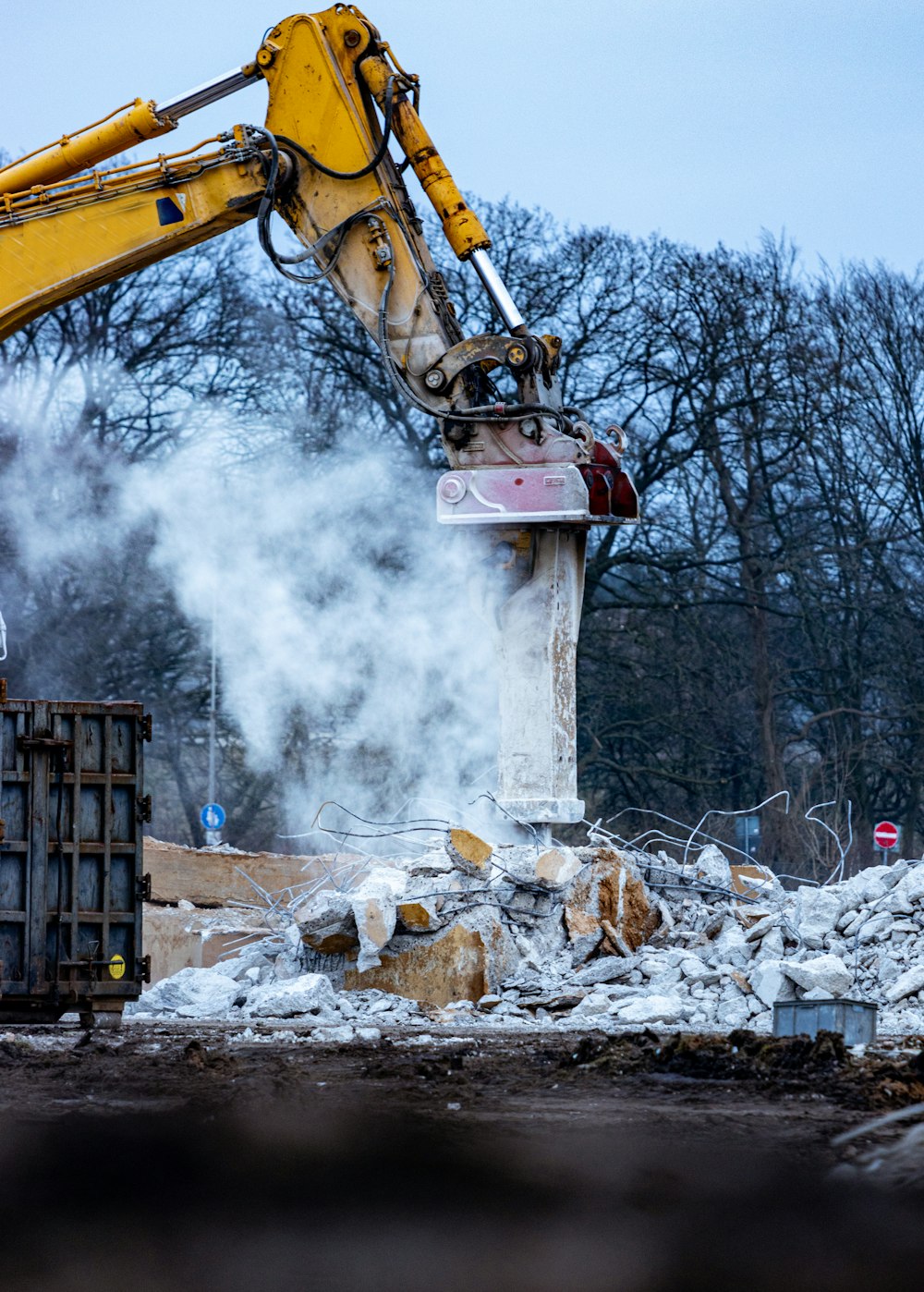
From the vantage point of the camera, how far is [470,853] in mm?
13656

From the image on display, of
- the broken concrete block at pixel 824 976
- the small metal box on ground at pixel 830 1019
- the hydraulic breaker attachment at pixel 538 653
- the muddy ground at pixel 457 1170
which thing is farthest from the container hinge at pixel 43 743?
the broken concrete block at pixel 824 976

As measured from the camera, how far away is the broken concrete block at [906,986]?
39.6 ft

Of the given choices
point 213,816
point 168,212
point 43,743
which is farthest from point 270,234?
point 213,816

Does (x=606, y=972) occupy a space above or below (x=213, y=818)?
below

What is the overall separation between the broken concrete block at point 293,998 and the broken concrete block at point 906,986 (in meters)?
→ 3.76

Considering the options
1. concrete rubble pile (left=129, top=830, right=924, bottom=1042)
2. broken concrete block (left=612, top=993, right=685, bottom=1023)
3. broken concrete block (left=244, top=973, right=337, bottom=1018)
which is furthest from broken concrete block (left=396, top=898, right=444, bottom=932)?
broken concrete block (left=612, top=993, right=685, bottom=1023)

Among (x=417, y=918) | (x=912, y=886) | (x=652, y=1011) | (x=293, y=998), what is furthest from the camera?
(x=912, y=886)

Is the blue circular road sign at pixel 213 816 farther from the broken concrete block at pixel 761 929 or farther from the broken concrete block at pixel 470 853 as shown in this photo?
the broken concrete block at pixel 761 929

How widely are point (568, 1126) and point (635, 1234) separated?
182 centimetres

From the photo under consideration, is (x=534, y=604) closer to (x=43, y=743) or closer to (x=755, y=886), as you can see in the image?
(x=755, y=886)

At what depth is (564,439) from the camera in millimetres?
13727

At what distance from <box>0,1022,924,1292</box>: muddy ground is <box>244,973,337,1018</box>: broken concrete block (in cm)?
313

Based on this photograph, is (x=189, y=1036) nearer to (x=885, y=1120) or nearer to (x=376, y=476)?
(x=885, y=1120)

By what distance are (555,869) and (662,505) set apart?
1682 cm
